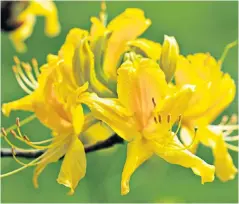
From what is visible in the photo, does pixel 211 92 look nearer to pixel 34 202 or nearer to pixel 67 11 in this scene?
pixel 34 202

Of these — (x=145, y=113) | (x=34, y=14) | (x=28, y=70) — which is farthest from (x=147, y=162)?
(x=145, y=113)

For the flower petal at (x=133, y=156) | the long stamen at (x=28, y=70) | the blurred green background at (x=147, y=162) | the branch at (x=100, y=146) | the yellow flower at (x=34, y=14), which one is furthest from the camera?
the blurred green background at (x=147, y=162)

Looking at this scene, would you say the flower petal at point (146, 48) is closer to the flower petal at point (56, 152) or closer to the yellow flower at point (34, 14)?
the flower petal at point (56, 152)

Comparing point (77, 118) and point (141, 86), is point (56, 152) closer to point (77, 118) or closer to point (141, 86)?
point (77, 118)

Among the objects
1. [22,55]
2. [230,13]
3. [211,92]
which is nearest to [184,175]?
[22,55]

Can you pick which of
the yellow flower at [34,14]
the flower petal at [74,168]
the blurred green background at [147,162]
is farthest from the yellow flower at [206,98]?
the blurred green background at [147,162]
